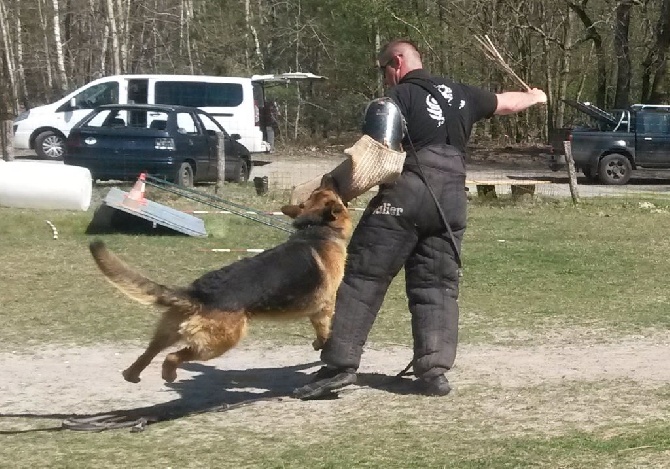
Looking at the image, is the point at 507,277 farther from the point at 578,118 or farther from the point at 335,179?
the point at 578,118

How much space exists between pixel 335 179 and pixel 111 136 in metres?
12.0

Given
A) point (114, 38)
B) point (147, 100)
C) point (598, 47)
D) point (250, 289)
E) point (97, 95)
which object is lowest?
point (250, 289)

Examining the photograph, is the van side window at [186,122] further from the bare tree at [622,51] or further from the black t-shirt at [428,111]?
the bare tree at [622,51]

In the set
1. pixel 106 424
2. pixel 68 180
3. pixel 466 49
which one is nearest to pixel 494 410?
pixel 106 424

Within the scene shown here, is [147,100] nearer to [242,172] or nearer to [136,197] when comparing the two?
[242,172]

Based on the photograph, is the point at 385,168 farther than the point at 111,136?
No

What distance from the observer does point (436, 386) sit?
5.81m

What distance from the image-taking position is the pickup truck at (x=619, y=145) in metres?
23.8

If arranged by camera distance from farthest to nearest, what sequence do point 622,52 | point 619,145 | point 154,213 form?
1. point 622,52
2. point 619,145
3. point 154,213

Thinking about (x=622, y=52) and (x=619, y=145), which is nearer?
(x=619, y=145)

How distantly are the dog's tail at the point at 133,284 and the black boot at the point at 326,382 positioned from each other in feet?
3.13

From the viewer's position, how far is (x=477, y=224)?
14641 mm

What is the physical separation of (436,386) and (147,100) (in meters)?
19.3

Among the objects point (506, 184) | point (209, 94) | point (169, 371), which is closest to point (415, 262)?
point (169, 371)
